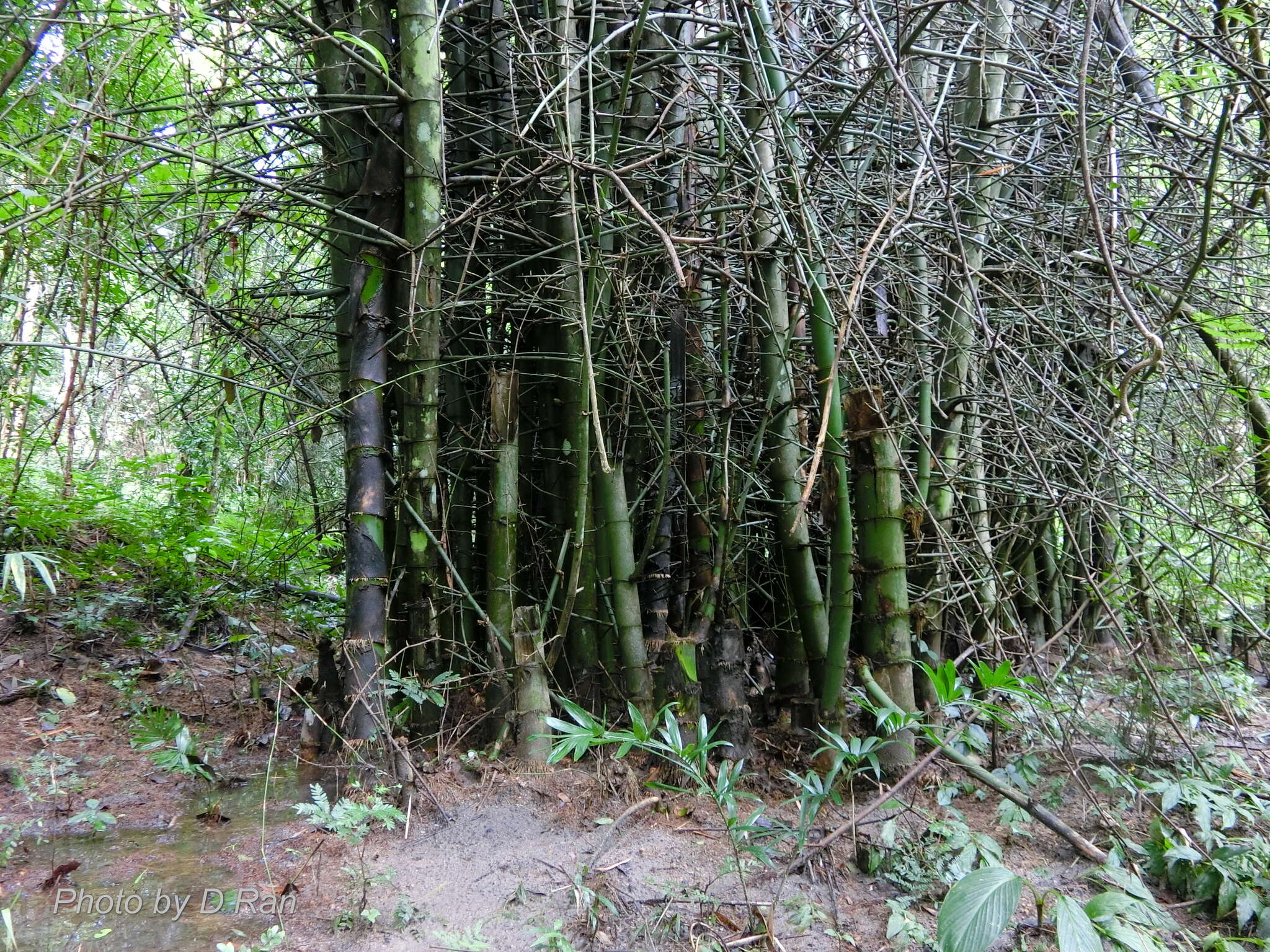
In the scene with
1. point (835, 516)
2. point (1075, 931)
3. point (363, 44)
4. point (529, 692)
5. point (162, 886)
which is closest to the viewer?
point (1075, 931)

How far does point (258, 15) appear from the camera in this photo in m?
2.60

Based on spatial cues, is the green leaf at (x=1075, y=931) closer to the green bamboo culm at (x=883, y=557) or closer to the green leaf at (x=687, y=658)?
the green bamboo culm at (x=883, y=557)

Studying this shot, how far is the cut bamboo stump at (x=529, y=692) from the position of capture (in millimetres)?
2516

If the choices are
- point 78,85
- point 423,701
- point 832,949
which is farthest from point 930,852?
point 78,85

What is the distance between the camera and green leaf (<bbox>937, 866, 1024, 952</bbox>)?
1552 millimetres

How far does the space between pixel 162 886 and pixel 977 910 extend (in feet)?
6.16

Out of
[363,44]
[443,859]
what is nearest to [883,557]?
[443,859]

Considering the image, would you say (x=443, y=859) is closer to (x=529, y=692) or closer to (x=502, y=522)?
(x=529, y=692)

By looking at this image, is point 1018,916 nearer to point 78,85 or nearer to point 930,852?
point 930,852

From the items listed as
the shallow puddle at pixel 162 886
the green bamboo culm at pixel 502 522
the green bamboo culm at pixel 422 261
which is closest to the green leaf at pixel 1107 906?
the green bamboo culm at pixel 502 522

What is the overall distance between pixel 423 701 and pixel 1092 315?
10.1ft

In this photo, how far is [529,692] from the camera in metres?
2.53

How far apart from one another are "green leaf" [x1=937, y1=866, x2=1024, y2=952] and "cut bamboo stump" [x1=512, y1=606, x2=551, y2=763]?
1301mm

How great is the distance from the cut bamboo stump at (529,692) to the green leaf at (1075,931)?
58.2 inches
